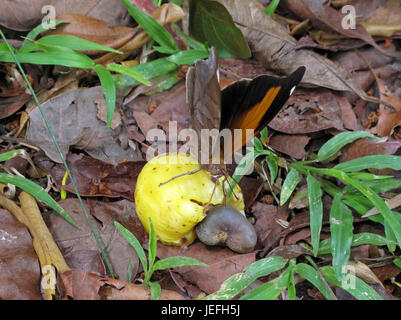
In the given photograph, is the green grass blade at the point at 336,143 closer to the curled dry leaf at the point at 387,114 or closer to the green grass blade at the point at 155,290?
the curled dry leaf at the point at 387,114

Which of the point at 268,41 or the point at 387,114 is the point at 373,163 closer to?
the point at 387,114

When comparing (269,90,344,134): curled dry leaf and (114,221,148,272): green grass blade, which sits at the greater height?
(269,90,344,134): curled dry leaf

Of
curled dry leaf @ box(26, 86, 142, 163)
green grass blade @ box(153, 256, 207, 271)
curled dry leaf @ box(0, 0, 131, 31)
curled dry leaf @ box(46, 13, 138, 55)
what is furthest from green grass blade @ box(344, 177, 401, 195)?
curled dry leaf @ box(0, 0, 131, 31)

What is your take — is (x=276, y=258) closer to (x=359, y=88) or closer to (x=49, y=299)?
(x=49, y=299)

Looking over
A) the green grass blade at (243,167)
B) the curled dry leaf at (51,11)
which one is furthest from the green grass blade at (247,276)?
the curled dry leaf at (51,11)

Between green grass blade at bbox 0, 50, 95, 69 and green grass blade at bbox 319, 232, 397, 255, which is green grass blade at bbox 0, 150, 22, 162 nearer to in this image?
green grass blade at bbox 0, 50, 95, 69
